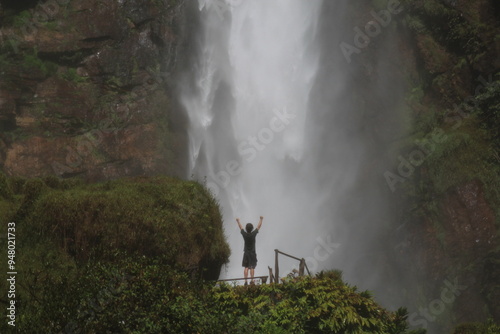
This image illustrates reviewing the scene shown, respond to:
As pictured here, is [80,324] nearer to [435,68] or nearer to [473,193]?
[473,193]

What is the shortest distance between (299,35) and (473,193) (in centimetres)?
2040

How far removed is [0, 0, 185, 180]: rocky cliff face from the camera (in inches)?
935

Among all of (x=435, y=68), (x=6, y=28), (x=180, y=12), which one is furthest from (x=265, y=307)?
(x=180, y=12)

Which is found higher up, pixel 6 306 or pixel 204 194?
pixel 204 194

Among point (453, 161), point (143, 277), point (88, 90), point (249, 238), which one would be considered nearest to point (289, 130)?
point (453, 161)

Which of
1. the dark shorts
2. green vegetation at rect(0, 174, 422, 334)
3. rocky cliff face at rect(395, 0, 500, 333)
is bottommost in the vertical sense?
green vegetation at rect(0, 174, 422, 334)

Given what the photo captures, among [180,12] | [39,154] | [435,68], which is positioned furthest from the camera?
[180,12]

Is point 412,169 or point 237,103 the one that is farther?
point 237,103

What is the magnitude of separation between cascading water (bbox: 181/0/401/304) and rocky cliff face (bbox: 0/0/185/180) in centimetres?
305

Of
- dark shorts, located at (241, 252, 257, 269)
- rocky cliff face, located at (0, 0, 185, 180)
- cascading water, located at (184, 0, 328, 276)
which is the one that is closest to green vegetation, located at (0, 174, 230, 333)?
dark shorts, located at (241, 252, 257, 269)

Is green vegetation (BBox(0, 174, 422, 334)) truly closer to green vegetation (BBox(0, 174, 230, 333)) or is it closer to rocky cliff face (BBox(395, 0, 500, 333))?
green vegetation (BBox(0, 174, 230, 333))

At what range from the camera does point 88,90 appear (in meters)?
26.1

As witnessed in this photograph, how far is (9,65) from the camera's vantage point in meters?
24.0

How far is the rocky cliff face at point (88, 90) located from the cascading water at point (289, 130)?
3051mm
